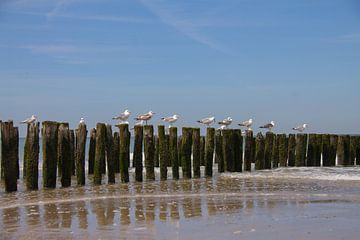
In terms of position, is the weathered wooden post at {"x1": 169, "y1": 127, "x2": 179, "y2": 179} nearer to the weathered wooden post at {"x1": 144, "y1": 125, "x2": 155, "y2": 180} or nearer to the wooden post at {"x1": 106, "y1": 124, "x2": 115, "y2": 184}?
the weathered wooden post at {"x1": 144, "y1": 125, "x2": 155, "y2": 180}

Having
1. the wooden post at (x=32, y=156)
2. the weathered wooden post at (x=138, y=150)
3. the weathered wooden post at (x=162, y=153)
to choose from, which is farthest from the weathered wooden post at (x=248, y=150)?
the wooden post at (x=32, y=156)

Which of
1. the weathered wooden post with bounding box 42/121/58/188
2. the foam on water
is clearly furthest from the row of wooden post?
the foam on water

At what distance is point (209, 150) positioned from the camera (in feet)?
60.3

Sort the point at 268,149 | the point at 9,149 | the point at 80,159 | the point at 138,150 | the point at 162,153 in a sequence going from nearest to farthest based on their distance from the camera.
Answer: the point at 9,149 → the point at 80,159 → the point at 138,150 → the point at 162,153 → the point at 268,149

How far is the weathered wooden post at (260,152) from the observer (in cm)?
2161

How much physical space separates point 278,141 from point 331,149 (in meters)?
3.27

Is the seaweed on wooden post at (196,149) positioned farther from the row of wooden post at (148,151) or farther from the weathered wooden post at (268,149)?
the weathered wooden post at (268,149)

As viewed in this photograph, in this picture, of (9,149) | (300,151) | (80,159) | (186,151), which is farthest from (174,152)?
(300,151)

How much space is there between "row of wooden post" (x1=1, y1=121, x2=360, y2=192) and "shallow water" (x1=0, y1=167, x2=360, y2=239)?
673 millimetres

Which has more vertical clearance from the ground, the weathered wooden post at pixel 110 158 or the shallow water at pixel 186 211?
the weathered wooden post at pixel 110 158

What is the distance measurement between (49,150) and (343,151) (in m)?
15.3

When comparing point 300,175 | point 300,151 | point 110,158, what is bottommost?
point 300,175

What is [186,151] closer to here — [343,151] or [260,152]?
[260,152]

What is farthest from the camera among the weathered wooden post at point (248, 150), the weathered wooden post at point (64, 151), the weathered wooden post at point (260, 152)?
the weathered wooden post at point (260, 152)
